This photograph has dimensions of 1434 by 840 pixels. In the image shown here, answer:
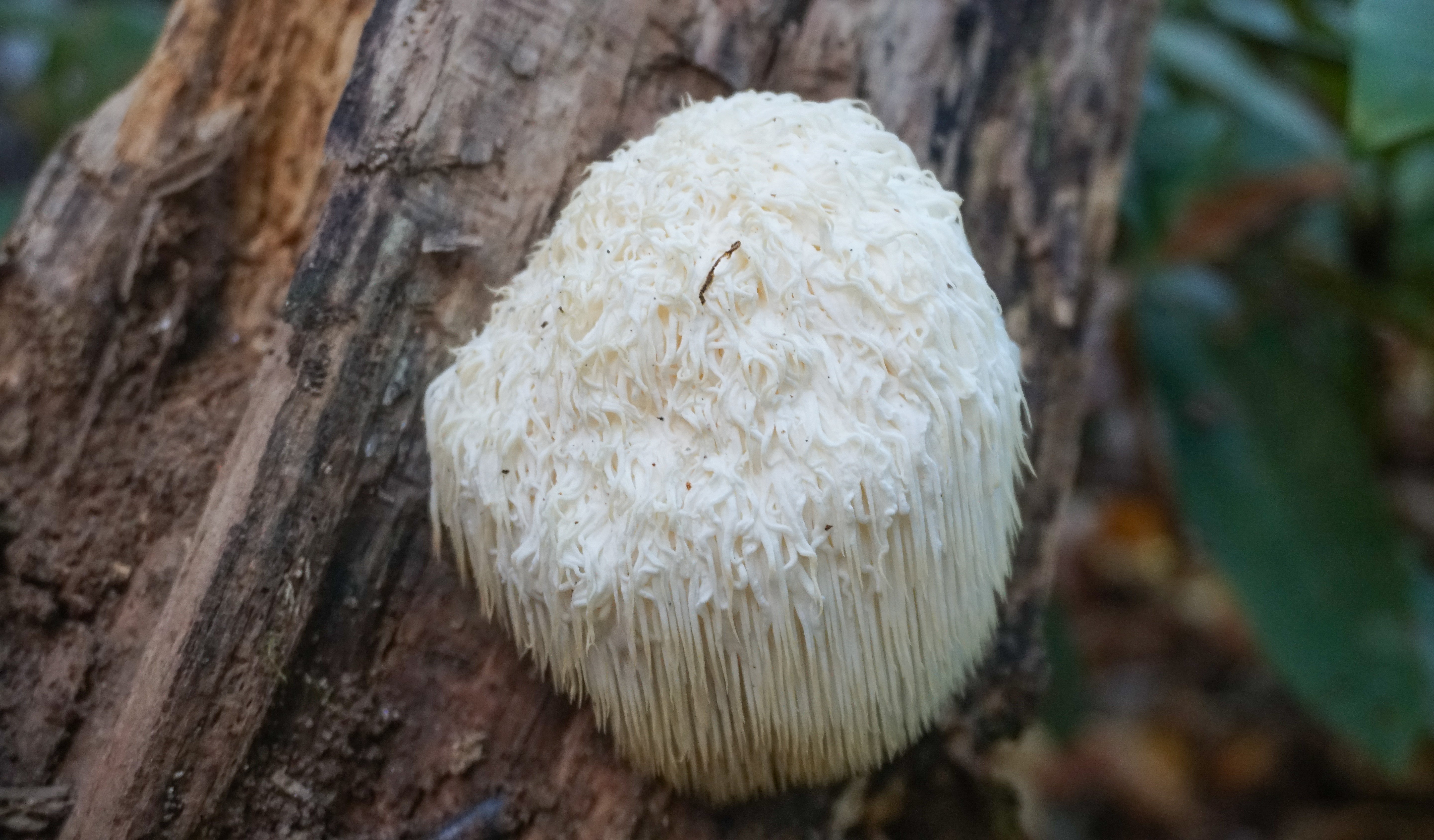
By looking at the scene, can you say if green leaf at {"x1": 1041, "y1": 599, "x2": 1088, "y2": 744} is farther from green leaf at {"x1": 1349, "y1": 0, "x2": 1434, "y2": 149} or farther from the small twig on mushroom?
the small twig on mushroom

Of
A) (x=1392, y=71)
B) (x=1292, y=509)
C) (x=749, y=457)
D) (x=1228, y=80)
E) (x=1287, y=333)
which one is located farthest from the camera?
(x=1228, y=80)

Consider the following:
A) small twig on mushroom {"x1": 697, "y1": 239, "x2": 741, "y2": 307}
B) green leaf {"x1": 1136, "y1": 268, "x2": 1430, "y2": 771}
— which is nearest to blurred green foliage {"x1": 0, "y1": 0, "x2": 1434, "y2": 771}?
green leaf {"x1": 1136, "y1": 268, "x2": 1430, "y2": 771}

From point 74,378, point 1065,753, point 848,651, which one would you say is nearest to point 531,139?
point 74,378

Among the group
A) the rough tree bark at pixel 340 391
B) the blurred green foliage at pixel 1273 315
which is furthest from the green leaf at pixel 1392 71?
the rough tree bark at pixel 340 391

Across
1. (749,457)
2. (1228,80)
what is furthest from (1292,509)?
(749,457)

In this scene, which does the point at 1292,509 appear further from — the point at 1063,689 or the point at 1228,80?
the point at 1228,80

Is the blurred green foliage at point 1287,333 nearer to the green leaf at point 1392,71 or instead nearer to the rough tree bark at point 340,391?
the green leaf at point 1392,71
